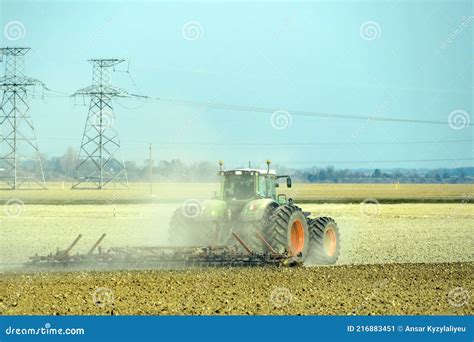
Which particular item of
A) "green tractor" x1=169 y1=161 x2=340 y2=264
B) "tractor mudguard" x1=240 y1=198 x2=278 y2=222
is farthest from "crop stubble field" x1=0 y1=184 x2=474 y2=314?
"tractor mudguard" x1=240 y1=198 x2=278 y2=222

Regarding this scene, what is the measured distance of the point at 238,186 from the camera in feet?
59.5

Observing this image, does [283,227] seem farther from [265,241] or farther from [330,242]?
[330,242]

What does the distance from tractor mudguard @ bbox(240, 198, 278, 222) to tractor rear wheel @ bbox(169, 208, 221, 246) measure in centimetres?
86

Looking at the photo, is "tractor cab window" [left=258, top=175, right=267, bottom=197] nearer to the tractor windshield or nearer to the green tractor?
the green tractor

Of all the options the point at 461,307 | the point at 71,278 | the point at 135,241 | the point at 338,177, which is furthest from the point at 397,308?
the point at 338,177

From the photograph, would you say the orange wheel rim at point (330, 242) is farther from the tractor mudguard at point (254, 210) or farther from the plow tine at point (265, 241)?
the plow tine at point (265, 241)

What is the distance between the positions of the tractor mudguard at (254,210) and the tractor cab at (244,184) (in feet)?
2.03

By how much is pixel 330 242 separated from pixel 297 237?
168 centimetres

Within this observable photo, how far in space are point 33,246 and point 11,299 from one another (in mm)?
10360

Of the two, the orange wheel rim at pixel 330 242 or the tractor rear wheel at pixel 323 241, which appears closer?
the tractor rear wheel at pixel 323 241

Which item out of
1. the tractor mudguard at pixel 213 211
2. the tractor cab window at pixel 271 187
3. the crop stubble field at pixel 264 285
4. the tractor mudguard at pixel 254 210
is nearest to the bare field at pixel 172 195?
the crop stubble field at pixel 264 285

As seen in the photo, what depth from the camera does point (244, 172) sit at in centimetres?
1798

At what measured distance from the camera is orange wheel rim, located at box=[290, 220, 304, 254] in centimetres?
1764

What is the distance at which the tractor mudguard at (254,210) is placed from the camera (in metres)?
16.7
